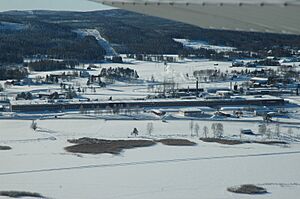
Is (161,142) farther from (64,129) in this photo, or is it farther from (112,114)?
(112,114)

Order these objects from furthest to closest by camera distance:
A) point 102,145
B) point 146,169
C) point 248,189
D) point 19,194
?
point 102,145 → point 146,169 → point 248,189 → point 19,194

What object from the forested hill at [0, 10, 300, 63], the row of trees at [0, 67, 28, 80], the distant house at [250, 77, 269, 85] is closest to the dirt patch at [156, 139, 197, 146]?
the distant house at [250, 77, 269, 85]

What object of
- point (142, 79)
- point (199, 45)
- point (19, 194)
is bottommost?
point (19, 194)

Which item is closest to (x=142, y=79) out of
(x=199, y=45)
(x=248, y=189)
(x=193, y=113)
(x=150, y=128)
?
(x=193, y=113)

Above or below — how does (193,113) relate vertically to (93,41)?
below

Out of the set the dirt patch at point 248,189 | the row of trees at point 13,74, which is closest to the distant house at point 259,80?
the row of trees at point 13,74

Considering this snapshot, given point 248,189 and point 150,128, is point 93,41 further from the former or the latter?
point 248,189

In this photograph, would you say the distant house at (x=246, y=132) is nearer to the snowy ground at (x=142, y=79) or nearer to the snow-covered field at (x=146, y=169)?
the snow-covered field at (x=146, y=169)
